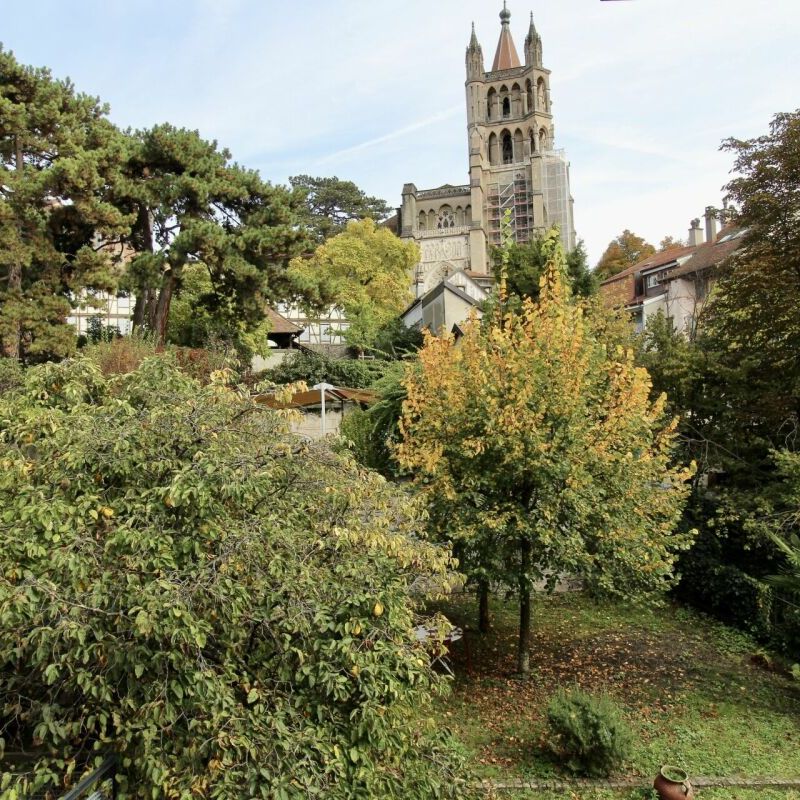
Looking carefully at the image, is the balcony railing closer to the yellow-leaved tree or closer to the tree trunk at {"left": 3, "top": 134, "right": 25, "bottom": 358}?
the tree trunk at {"left": 3, "top": 134, "right": 25, "bottom": 358}

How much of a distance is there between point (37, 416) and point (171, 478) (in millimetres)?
1907

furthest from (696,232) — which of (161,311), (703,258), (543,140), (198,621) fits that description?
(543,140)

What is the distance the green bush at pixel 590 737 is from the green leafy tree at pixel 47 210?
19.2 meters

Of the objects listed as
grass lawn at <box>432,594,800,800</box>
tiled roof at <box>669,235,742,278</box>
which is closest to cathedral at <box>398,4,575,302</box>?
tiled roof at <box>669,235,742,278</box>

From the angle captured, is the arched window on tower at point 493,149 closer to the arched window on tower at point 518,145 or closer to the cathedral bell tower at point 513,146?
the cathedral bell tower at point 513,146

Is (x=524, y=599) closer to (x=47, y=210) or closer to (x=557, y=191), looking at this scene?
(x=47, y=210)

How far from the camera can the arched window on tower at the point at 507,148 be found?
94.1 metres

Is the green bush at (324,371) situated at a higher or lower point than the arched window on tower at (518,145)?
lower

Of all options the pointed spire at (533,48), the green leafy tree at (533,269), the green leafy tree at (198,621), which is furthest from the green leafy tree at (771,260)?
the pointed spire at (533,48)

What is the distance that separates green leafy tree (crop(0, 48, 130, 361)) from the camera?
68.1 feet

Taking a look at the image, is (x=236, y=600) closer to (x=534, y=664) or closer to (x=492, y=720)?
(x=492, y=720)

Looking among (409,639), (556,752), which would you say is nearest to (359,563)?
(409,639)

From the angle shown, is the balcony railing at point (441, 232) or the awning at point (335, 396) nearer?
the awning at point (335, 396)

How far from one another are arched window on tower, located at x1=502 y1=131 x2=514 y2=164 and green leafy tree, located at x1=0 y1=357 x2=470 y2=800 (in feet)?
314
